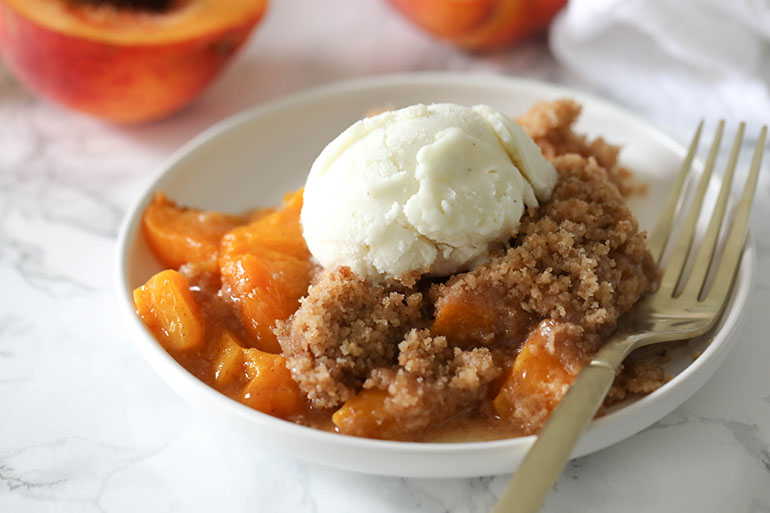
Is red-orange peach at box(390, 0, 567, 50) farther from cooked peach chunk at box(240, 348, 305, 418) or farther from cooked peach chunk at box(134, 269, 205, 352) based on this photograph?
cooked peach chunk at box(240, 348, 305, 418)

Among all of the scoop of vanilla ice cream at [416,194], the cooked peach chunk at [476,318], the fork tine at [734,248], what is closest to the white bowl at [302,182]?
the fork tine at [734,248]

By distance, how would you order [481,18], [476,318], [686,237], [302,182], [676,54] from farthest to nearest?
[481,18]
[676,54]
[302,182]
[686,237]
[476,318]

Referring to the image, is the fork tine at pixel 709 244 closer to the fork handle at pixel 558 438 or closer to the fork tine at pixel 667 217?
the fork tine at pixel 667 217

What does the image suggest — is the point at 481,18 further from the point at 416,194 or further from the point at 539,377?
the point at 539,377

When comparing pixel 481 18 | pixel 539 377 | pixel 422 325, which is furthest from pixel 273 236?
pixel 481 18

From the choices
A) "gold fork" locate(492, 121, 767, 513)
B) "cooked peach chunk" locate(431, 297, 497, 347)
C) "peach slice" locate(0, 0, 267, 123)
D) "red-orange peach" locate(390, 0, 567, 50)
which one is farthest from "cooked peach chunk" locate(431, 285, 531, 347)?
"red-orange peach" locate(390, 0, 567, 50)

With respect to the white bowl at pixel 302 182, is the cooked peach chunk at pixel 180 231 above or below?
below
